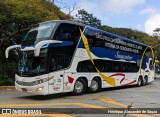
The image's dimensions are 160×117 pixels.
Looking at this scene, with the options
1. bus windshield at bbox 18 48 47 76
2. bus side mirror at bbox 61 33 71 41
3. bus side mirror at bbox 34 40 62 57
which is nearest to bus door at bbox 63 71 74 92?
bus windshield at bbox 18 48 47 76

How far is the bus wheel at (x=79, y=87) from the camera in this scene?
1698 cm

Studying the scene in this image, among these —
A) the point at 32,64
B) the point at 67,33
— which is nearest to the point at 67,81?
the point at 32,64

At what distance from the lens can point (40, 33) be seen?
624 inches

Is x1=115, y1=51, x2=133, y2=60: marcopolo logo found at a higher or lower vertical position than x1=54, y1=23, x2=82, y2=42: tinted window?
lower

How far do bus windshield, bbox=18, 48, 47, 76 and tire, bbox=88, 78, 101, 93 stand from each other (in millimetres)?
4277

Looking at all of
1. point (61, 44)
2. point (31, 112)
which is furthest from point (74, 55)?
point (31, 112)

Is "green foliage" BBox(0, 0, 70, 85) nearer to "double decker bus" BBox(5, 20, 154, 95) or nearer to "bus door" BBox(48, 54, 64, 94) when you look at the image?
"double decker bus" BBox(5, 20, 154, 95)

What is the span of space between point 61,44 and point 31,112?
6.25 meters

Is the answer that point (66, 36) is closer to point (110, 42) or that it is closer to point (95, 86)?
point (95, 86)

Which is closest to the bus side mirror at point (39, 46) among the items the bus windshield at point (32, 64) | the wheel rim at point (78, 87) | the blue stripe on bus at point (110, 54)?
the bus windshield at point (32, 64)

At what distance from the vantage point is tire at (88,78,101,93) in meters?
18.4

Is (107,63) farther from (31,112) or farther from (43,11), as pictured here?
(31,112)

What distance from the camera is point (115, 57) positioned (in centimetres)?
2059

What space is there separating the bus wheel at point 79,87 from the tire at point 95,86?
0.73 meters
